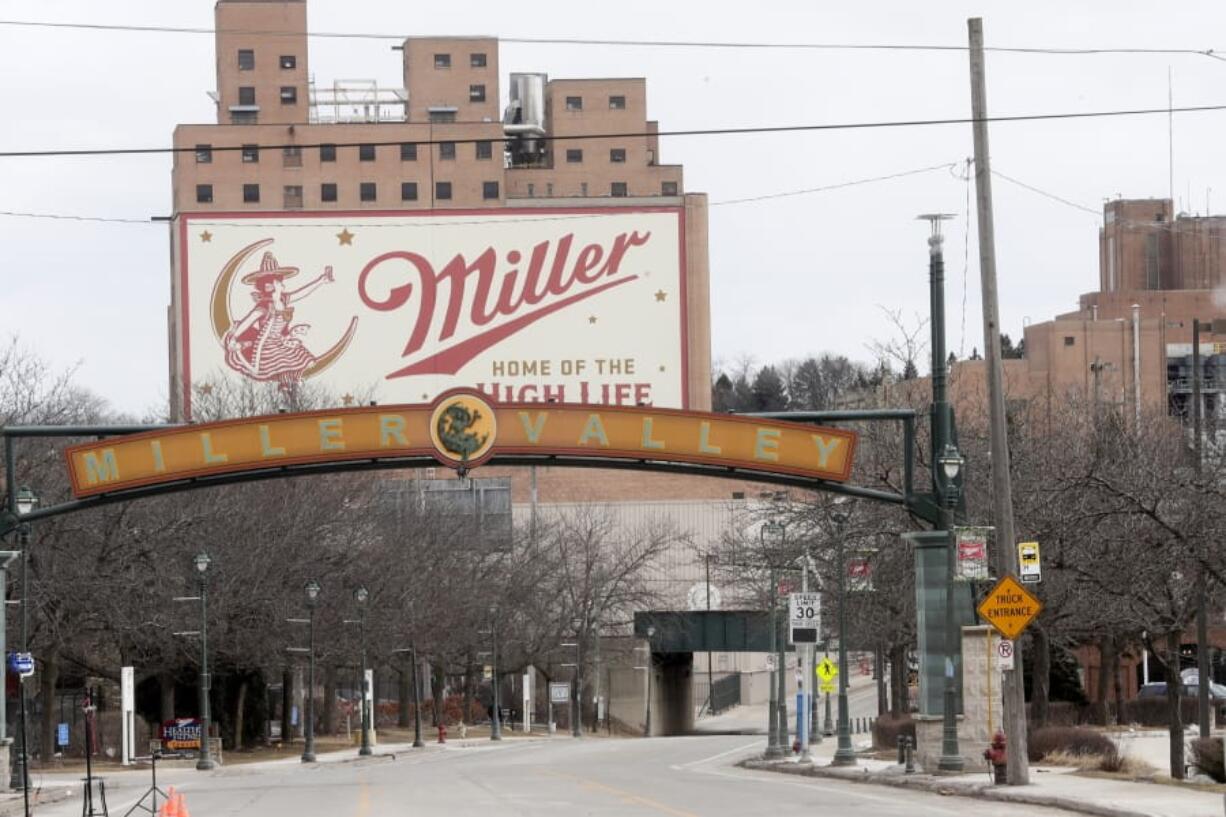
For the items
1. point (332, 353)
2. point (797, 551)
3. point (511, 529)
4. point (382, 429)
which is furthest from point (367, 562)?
point (332, 353)

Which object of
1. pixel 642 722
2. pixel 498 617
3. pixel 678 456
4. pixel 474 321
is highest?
pixel 474 321

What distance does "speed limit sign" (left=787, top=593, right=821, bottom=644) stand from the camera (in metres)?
43.4

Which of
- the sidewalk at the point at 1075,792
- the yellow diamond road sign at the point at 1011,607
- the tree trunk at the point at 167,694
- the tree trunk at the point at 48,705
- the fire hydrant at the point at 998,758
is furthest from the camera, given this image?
the tree trunk at the point at 167,694

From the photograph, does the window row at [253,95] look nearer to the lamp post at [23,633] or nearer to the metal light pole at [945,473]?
the lamp post at [23,633]

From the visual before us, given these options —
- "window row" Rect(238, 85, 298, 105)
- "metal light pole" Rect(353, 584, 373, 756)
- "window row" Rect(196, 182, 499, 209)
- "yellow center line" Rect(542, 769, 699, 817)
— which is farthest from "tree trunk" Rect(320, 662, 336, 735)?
"window row" Rect(238, 85, 298, 105)

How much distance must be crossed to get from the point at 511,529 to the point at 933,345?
218ft

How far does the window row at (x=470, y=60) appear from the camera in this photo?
147 m

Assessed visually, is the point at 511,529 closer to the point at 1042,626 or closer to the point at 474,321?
the point at 474,321

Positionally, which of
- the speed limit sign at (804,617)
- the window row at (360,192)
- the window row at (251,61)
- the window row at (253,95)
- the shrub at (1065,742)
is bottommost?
the shrub at (1065,742)

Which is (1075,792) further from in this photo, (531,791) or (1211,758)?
(531,791)

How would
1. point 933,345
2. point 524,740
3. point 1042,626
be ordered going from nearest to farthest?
1. point 933,345
2. point 1042,626
3. point 524,740

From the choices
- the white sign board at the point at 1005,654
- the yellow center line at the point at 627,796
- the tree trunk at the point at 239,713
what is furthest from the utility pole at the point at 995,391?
the tree trunk at the point at 239,713

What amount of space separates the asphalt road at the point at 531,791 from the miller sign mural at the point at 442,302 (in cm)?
6879

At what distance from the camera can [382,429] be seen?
3494 cm
